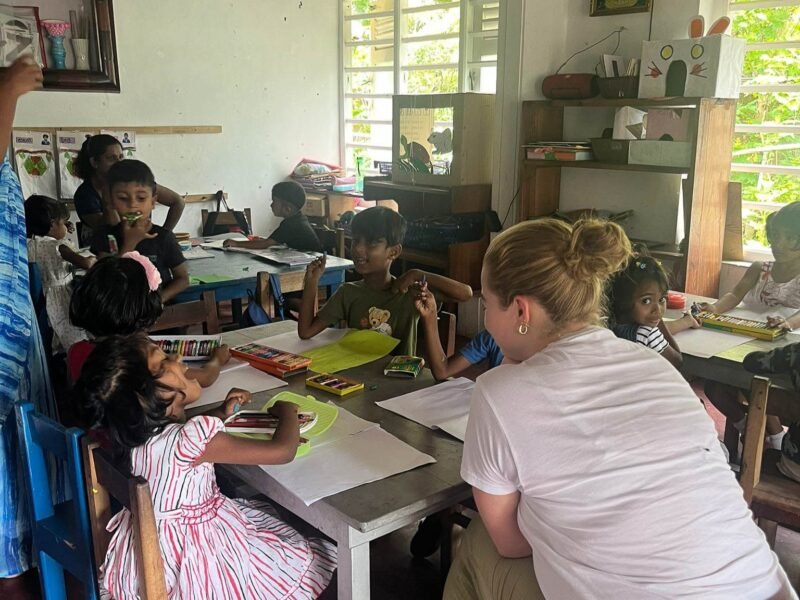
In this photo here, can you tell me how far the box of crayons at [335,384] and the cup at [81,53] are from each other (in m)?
4.25

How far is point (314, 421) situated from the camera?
1638mm

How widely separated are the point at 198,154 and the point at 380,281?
3.96 meters

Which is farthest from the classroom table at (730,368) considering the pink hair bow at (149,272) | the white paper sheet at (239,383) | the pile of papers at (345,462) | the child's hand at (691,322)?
the pink hair bow at (149,272)

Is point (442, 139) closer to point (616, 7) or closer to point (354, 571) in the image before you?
point (616, 7)

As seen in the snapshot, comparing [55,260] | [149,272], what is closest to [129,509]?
[149,272]

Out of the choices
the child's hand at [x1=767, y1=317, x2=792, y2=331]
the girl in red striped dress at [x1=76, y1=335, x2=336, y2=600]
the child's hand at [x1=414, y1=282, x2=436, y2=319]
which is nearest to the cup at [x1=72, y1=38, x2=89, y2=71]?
the child's hand at [x1=414, y1=282, x2=436, y2=319]

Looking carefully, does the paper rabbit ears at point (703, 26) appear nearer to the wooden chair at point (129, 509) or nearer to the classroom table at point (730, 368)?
the classroom table at point (730, 368)

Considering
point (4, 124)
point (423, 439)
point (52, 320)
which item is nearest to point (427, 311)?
point (423, 439)

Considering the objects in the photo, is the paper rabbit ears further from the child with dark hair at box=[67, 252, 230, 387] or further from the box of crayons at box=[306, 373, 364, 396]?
the child with dark hair at box=[67, 252, 230, 387]

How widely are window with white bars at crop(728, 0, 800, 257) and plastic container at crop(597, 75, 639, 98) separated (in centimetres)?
57

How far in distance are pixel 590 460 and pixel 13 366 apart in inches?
62.3

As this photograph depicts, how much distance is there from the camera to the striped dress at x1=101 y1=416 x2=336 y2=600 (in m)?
1.42

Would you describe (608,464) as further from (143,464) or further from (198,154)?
(198,154)

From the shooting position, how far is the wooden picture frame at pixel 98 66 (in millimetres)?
5125
